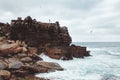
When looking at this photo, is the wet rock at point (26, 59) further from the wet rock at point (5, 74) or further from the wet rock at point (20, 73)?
the wet rock at point (5, 74)

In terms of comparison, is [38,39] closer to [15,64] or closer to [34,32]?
[34,32]

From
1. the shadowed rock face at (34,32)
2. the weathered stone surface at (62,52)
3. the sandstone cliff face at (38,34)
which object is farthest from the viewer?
the shadowed rock face at (34,32)

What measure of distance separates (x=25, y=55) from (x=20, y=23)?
11.2 meters

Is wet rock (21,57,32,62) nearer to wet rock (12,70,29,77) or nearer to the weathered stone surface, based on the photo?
wet rock (12,70,29,77)

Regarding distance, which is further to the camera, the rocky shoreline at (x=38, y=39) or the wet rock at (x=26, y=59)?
the rocky shoreline at (x=38, y=39)

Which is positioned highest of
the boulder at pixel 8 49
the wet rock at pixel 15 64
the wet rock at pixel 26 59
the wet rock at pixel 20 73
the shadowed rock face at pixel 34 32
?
the shadowed rock face at pixel 34 32

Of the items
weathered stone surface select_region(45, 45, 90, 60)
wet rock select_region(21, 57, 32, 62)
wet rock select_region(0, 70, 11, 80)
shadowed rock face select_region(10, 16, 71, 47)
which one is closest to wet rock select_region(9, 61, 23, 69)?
wet rock select_region(0, 70, 11, 80)

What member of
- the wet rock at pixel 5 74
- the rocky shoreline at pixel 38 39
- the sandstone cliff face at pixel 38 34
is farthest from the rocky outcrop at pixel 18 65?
the sandstone cliff face at pixel 38 34

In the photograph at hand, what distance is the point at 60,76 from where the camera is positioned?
28.8 meters

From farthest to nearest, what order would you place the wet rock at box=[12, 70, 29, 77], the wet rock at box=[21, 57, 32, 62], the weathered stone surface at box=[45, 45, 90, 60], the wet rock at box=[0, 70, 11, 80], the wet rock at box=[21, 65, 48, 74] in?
1. the weathered stone surface at box=[45, 45, 90, 60]
2. the wet rock at box=[21, 57, 32, 62]
3. the wet rock at box=[21, 65, 48, 74]
4. the wet rock at box=[12, 70, 29, 77]
5. the wet rock at box=[0, 70, 11, 80]

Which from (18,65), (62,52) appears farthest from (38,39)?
(18,65)

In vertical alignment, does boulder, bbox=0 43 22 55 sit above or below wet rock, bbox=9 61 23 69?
above

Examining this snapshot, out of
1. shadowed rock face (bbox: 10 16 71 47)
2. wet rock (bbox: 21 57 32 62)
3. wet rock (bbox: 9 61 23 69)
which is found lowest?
wet rock (bbox: 9 61 23 69)

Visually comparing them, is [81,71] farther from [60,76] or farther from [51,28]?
[51,28]
